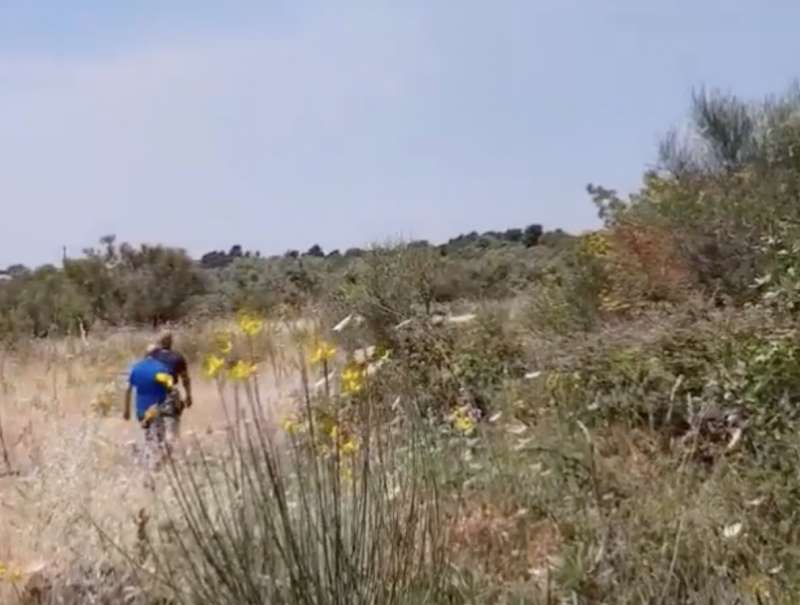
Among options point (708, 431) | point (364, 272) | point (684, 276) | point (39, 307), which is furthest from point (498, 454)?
point (39, 307)

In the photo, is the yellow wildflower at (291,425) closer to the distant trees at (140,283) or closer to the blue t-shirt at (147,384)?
the blue t-shirt at (147,384)

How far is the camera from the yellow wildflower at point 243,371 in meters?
5.29

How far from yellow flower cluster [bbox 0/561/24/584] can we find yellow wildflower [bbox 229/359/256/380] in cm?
188

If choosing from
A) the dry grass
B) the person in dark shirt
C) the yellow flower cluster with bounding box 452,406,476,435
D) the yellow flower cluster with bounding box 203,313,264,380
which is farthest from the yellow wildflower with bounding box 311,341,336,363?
the person in dark shirt

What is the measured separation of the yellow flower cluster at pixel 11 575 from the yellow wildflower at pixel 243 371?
1882 mm

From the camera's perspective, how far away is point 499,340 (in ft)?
47.4

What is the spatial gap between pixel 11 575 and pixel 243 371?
2.10m

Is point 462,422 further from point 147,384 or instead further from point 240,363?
point 147,384

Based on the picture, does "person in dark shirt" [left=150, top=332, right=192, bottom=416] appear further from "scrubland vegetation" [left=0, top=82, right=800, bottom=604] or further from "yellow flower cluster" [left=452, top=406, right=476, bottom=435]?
"yellow flower cluster" [left=452, top=406, right=476, bottom=435]

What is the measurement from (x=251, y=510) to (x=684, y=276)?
1300 centimetres

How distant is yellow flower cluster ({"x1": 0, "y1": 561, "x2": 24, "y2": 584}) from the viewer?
6.74m

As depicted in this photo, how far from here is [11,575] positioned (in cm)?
675

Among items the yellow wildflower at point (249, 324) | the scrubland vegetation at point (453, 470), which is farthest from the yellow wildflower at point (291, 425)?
the yellow wildflower at point (249, 324)

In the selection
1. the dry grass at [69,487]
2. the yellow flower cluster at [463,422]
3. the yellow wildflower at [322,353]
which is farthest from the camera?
the yellow flower cluster at [463,422]
